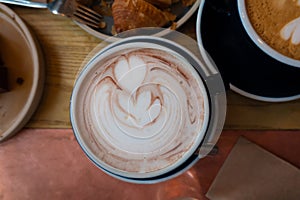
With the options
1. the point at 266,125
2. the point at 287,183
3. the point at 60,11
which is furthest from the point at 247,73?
the point at 60,11

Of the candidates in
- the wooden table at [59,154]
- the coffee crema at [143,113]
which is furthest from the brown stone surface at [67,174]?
the coffee crema at [143,113]

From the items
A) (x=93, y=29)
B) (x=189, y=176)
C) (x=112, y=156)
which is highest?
(x=93, y=29)

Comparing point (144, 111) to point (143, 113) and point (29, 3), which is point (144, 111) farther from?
point (29, 3)

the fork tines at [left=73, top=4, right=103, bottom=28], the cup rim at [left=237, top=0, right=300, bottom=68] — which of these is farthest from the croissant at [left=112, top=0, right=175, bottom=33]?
the cup rim at [left=237, top=0, right=300, bottom=68]

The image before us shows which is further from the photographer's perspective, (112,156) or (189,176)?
(189,176)

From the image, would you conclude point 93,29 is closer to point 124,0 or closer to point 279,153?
point 124,0

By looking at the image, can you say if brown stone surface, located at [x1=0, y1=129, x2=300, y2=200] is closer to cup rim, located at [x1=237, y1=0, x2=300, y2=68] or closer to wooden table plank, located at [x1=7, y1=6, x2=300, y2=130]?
wooden table plank, located at [x1=7, y1=6, x2=300, y2=130]

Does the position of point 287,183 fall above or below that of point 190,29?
below
